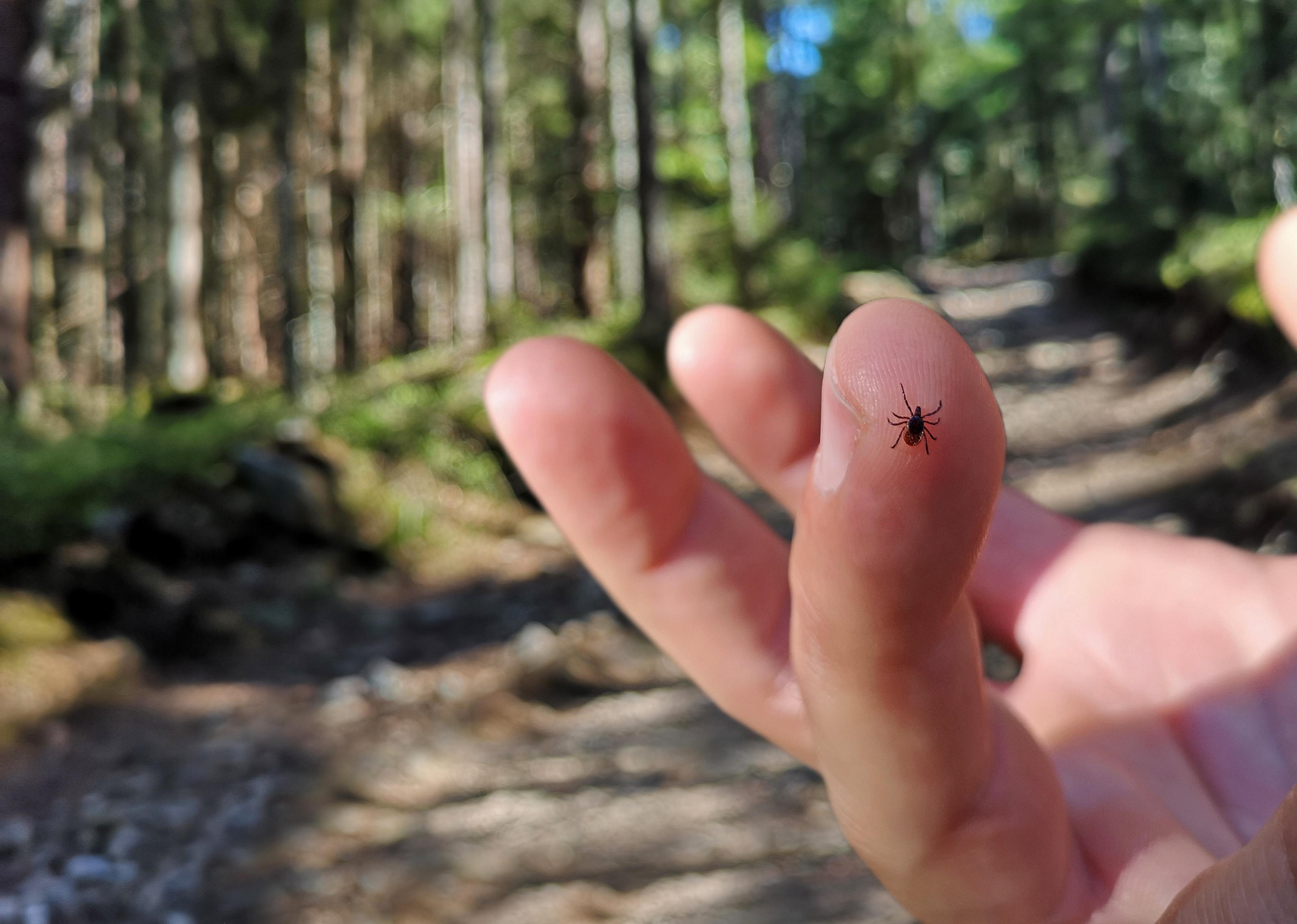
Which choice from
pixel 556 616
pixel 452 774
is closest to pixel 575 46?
pixel 556 616

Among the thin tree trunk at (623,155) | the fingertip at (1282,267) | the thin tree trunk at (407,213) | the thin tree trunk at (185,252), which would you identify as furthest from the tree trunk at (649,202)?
the thin tree trunk at (407,213)

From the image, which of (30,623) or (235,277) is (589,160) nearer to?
(30,623)

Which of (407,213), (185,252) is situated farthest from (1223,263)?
(407,213)

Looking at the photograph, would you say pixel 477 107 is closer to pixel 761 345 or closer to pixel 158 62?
pixel 158 62

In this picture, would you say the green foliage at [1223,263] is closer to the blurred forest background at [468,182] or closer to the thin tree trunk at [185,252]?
the blurred forest background at [468,182]

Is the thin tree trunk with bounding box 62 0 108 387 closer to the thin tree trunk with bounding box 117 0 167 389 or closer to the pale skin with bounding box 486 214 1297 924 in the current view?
the thin tree trunk with bounding box 117 0 167 389

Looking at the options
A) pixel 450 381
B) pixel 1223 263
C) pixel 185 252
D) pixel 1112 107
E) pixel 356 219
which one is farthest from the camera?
pixel 1112 107

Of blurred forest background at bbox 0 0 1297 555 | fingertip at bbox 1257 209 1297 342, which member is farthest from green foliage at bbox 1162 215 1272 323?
fingertip at bbox 1257 209 1297 342
